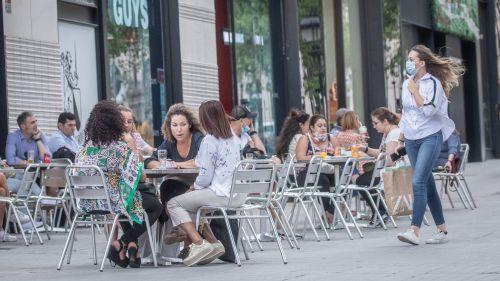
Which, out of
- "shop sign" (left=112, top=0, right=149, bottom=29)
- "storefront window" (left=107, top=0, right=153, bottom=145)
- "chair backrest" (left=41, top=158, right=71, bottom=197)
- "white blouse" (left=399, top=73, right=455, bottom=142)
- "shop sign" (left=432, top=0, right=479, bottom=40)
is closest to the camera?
"white blouse" (left=399, top=73, right=455, bottom=142)

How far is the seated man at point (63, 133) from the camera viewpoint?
1723cm

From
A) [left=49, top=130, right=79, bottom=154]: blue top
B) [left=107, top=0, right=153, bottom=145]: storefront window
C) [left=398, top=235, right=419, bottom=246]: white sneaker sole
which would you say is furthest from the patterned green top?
[left=107, top=0, right=153, bottom=145]: storefront window

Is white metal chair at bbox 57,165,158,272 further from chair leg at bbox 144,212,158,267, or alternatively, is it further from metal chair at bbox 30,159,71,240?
metal chair at bbox 30,159,71,240

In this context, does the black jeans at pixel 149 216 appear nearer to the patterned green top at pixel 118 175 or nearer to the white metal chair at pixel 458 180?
the patterned green top at pixel 118 175

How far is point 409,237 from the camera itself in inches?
492

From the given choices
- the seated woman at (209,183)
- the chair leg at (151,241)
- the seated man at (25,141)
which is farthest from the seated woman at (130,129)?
the seated man at (25,141)

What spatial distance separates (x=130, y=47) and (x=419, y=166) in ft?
27.4

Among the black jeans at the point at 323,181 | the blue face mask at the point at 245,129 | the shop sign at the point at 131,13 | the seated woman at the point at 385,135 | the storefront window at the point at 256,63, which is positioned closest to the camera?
the black jeans at the point at 323,181

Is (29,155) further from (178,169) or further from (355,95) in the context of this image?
(355,95)

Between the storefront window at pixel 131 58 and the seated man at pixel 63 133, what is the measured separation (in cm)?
201

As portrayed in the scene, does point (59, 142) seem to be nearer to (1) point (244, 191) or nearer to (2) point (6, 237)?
(2) point (6, 237)

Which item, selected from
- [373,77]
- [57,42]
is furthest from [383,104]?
[57,42]

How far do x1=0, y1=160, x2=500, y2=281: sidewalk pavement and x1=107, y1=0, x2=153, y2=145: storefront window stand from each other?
4.84m

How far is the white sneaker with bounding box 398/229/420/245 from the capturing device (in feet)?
40.9
